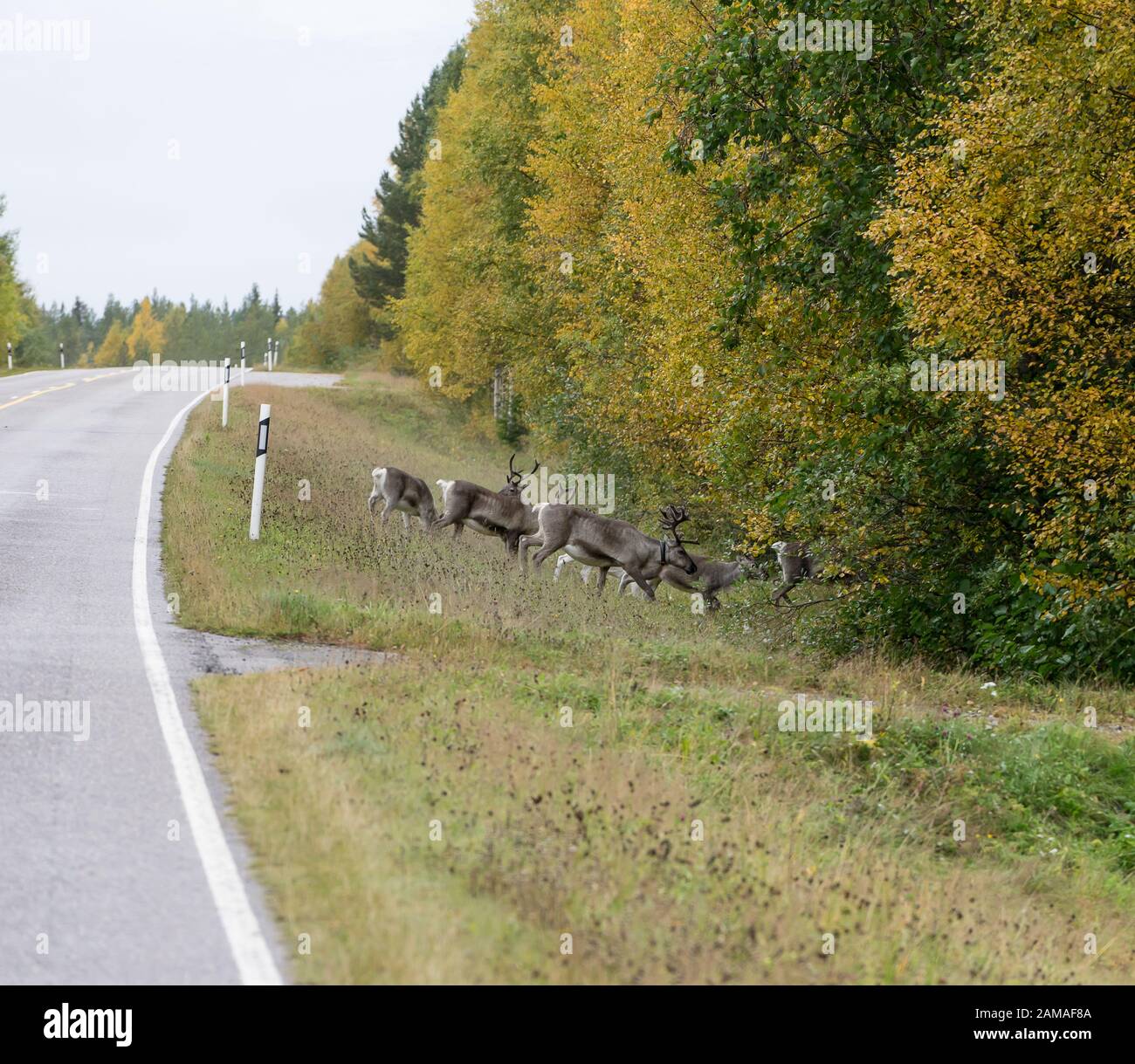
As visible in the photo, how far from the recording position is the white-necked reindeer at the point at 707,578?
1956 centimetres

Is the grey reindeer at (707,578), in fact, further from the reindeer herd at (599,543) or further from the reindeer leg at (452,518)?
the reindeer leg at (452,518)

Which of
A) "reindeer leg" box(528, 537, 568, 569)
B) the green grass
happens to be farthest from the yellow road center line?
the green grass

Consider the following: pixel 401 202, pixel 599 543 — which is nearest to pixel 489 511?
pixel 599 543

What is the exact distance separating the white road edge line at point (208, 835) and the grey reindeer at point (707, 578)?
377 inches

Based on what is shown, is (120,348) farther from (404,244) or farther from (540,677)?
(540,677)

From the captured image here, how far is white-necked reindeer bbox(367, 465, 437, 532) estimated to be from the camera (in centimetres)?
2208

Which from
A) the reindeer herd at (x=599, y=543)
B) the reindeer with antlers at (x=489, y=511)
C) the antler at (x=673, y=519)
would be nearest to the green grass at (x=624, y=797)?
the reindeer herd at (x=599, y=543)

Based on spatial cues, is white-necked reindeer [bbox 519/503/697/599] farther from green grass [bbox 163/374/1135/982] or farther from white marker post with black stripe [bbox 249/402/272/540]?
white marker post with black stripe [bbox 249/402/272/540]

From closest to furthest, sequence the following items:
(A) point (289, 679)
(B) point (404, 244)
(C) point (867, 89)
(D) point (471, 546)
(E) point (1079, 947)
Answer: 1. (E) point (1079, 947)
2. (A) point (289, 679)
3. (C) point (867, 89)
4. (D) point (471, 546)
5. (B) point (404, 244)

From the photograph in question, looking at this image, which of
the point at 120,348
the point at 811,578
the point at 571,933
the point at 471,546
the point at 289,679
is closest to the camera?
the point at 571,933

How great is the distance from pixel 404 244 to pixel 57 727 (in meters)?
59.6
